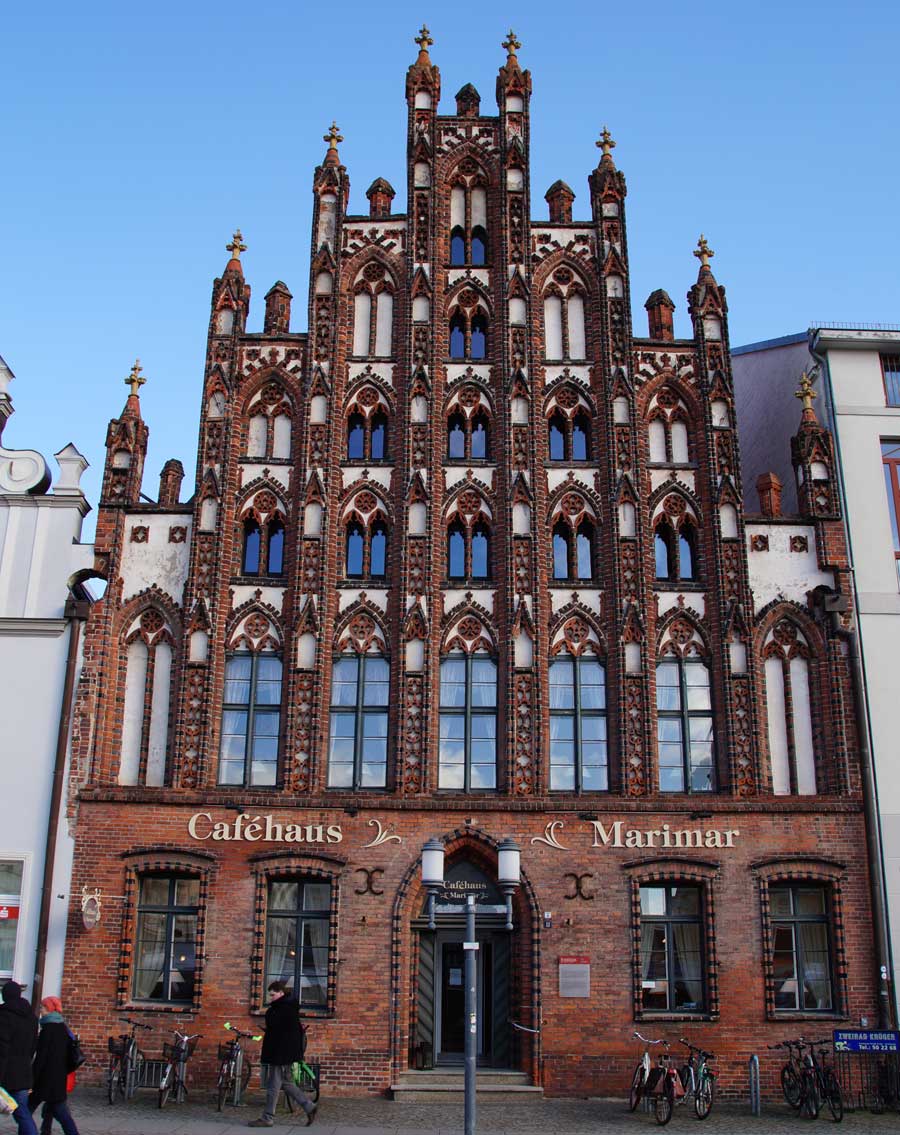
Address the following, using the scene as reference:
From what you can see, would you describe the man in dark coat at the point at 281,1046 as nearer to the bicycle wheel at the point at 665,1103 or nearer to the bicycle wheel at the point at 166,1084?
the bicycle wheel at the point at 166,1084

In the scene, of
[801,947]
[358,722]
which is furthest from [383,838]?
[801,947]

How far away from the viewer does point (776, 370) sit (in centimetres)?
2720

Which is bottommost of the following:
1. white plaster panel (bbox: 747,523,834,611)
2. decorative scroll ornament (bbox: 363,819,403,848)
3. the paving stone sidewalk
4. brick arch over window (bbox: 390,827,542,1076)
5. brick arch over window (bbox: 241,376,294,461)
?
the paving stone sidewalk

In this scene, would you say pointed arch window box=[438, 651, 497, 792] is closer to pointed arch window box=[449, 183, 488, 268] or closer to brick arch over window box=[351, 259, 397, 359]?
brick arch over window box=[351, 259, 397, 359]

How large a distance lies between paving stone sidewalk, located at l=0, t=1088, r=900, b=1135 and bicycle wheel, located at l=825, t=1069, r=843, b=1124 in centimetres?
17

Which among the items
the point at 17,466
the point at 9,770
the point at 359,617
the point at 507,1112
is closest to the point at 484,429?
the point at 359,617

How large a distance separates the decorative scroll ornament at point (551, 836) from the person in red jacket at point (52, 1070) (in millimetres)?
9096

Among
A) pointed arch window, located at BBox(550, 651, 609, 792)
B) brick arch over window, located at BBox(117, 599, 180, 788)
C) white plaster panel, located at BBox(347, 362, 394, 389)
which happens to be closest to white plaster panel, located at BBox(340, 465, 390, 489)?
white plaster panel, located at BBox(347, 362, 394, 389)

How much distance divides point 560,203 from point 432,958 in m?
15.1

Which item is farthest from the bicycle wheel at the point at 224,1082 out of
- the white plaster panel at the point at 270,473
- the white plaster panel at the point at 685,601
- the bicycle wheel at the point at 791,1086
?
the white plaster panel at the point at 685,601

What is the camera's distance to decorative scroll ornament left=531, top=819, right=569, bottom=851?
67.5 feet

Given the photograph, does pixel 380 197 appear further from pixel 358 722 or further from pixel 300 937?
pixel 300 937

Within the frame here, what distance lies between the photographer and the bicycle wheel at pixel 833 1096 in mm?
18047

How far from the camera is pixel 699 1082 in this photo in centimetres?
1812
